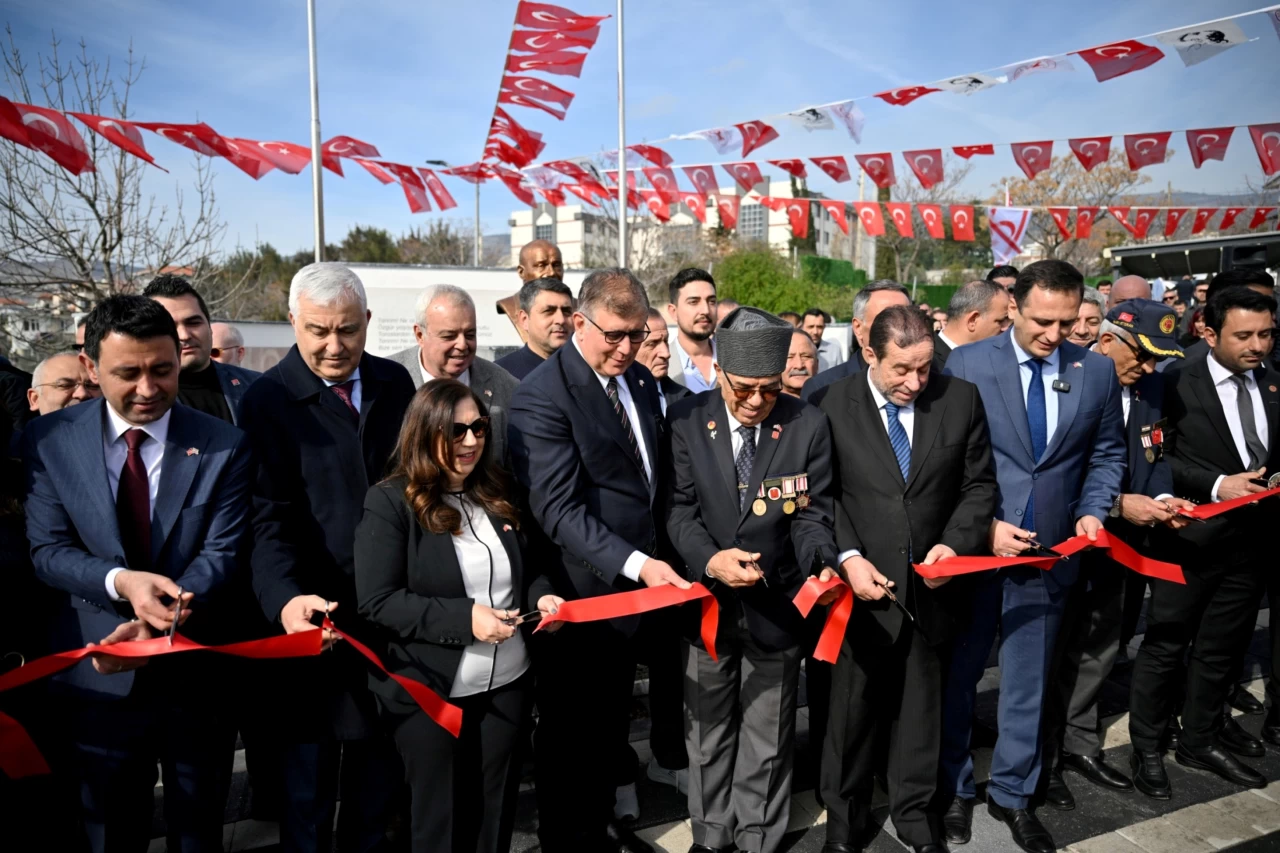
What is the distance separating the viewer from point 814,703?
3893mm

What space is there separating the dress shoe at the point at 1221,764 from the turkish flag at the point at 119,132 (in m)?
10.7

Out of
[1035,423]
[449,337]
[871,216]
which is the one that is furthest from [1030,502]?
[871,216]

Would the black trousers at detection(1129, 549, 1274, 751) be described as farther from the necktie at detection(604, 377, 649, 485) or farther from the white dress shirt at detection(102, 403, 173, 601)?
the white dress shirt at detection(102, 403, 173, 601)

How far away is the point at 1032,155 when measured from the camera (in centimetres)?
1208

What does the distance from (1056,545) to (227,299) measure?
12.6 metres

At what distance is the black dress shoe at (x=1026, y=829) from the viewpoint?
3.47 m

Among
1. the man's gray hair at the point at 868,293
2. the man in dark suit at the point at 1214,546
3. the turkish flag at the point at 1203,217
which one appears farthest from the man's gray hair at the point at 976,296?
the turkish flag at the point at 1203,217

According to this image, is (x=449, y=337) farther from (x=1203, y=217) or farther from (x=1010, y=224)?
(x=1203, y=217)

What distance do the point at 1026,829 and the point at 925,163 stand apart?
37.2 ft

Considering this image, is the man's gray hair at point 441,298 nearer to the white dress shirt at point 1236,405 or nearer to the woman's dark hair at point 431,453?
the woman's dark hair at point 431,453

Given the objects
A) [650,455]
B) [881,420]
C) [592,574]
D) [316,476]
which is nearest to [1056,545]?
[881,420]

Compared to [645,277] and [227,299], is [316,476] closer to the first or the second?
[227,299]

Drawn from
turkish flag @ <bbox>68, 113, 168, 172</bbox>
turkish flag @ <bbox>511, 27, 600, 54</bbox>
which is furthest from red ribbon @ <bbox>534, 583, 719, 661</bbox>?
turkish flag @ <bbox>511, 27, 600, 54</bbox>

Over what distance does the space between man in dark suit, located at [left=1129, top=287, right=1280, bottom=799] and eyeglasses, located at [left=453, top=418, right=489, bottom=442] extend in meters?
3.67
